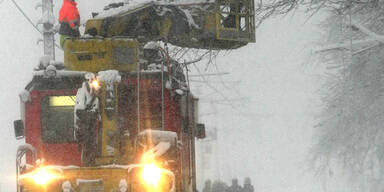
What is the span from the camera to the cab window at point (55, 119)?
12125 mm

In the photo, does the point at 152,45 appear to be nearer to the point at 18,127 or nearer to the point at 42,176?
the point at 18,127

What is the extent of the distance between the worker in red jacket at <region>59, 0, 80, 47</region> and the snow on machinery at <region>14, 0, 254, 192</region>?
50 centimetres

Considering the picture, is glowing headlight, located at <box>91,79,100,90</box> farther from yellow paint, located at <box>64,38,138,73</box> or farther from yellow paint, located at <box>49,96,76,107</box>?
yellow paint, located at <box>49,96,76,107</box>

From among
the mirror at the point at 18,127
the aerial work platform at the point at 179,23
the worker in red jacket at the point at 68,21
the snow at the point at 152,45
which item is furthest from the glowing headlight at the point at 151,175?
the worker in red jacket at the point at 68,21

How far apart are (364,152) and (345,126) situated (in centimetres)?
289

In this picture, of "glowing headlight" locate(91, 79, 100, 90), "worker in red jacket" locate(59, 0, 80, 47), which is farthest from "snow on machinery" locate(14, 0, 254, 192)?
"worker in red jacket" locate(59, 0, 80, 47)

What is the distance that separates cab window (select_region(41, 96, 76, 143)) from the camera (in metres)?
12.1

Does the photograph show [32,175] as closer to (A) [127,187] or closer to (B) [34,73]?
(A) [127,187]

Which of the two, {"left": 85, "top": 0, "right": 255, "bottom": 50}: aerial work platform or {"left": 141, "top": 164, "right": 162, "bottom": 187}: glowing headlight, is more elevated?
{"left": 85, "top": 0, "right": 255, "bottom": 50}: aerial work platform

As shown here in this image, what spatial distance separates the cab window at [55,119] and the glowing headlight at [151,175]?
9.31 feet

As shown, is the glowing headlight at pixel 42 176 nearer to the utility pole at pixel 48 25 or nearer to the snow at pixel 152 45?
the snow at pixel 152 45

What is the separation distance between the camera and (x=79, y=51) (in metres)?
11.2

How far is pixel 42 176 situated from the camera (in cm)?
966

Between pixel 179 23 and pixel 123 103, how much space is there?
151 centimetres
